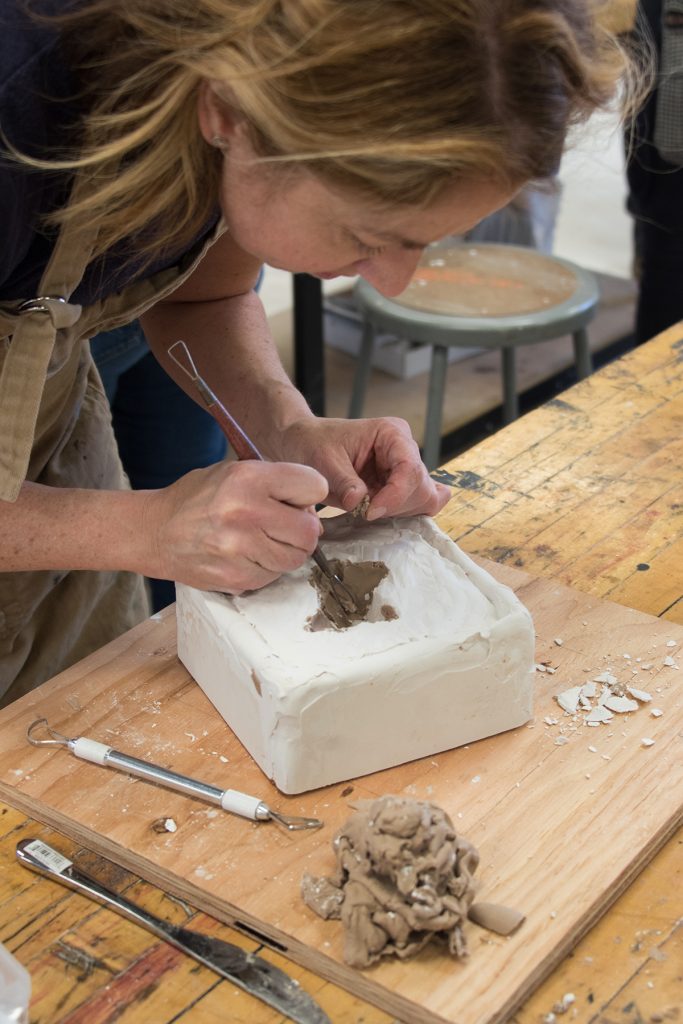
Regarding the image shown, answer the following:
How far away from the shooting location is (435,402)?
10.5ft

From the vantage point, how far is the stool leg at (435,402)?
315 cm

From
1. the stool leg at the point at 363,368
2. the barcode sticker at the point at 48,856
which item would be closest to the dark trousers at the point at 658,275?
the stool leg at the point at 363,368

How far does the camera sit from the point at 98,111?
116cm

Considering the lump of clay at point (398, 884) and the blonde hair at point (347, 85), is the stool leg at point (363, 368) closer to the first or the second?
the blonde hair at point (347, 85)

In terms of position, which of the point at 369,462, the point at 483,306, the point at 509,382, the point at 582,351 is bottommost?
the point at 509,382

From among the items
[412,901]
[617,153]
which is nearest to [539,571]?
[412,901]

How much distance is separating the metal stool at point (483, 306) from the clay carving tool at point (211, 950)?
2090mm

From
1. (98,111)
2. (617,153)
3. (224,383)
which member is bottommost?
(617,153)

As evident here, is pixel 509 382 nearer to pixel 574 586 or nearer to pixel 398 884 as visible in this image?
pixel 574 586

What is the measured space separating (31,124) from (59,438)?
609 millimetres

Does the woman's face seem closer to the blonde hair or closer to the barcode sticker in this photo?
the blonde hair

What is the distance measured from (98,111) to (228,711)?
68 centimetres

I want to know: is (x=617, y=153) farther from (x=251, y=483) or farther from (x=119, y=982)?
(x=119, y=982)

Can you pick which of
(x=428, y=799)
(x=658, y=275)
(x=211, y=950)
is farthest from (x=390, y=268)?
(x=658, y=275)
